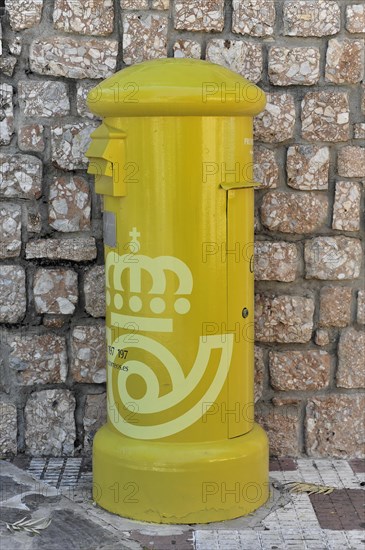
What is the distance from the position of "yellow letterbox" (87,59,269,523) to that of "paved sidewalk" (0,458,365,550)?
99 mm

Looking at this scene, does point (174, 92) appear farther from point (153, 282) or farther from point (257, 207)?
point (257, 207)

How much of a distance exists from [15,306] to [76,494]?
2.93ft

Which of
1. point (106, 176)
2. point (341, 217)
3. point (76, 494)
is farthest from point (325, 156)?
point (76, 494)

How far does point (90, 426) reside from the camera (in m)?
4.48

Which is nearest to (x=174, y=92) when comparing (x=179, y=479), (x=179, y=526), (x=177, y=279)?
(x=177, y=279)

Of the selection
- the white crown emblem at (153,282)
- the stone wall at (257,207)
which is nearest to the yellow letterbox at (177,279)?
the white crown emblem at (153,282)

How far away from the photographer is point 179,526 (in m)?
3.75

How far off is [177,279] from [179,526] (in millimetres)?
946

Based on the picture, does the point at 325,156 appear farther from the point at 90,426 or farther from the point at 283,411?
the point at 90,426

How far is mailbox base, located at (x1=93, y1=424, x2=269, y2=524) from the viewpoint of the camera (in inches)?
147

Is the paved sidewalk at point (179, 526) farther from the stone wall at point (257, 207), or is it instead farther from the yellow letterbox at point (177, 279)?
the stone wall at point (257, 207)

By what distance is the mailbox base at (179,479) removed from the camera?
12.3 ft

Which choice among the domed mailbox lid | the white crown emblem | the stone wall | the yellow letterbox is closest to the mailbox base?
the yellow letterbox

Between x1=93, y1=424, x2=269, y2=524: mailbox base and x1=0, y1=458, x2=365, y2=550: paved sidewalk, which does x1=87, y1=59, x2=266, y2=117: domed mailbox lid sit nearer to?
x1=93, y1=424, x2=269, y2=524: mailbox base
